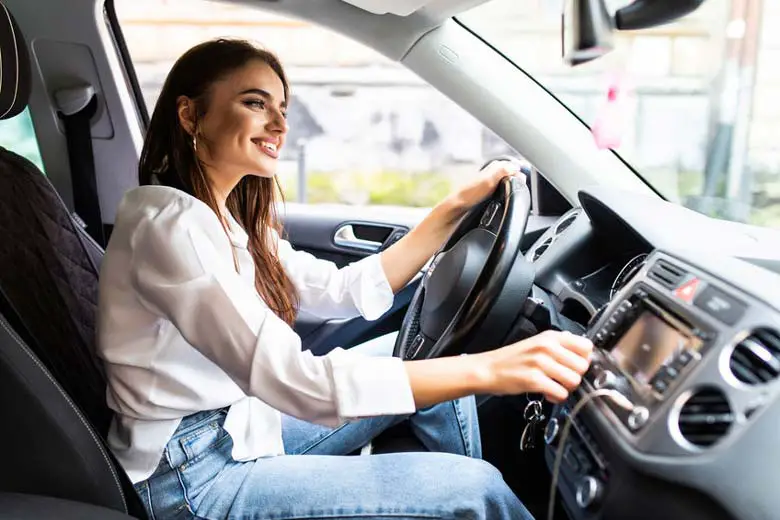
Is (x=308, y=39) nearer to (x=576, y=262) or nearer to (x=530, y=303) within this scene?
(x=576, y=262)

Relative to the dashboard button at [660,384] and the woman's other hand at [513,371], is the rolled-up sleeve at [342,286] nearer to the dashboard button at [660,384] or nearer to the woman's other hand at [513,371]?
the woman's other hand at [513,371]

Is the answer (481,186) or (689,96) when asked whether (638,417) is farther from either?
(689,96)

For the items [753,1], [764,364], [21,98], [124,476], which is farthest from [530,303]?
[753,1]

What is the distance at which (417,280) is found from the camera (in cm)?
180

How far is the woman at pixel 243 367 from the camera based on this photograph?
0.88 metres

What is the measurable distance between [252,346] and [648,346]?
453 mm

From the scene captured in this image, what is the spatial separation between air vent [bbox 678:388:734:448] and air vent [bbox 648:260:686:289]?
20 cm

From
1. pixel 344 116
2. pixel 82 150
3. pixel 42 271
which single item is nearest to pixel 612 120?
pixel 42 271

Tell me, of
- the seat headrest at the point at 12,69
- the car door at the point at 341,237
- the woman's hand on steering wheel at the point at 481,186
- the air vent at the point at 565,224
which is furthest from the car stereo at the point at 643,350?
the car door at the point at 341,237

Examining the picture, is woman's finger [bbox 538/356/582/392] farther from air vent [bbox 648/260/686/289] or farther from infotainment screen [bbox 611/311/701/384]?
air vent [bbox 648/260/686/289]

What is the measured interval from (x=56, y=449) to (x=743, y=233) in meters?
0.99

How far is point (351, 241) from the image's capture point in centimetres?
211

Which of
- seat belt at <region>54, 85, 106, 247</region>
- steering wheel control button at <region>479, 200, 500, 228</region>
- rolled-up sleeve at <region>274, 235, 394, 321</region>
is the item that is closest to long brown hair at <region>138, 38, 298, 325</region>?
rolled-up sleeve at <region>274, 235, 394, 321</region>

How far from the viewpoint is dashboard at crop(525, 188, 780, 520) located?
2.34 feet
